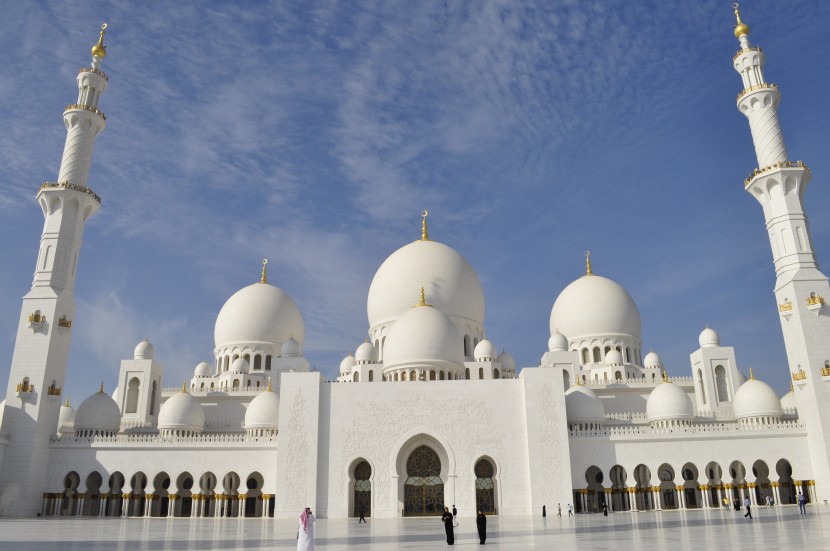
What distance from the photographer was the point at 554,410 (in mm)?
22719

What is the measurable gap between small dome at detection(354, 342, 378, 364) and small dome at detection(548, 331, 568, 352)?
8596mm

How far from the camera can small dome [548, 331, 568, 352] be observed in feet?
100

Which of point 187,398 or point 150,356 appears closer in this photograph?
point 187,398

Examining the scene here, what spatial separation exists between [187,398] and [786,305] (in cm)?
2334

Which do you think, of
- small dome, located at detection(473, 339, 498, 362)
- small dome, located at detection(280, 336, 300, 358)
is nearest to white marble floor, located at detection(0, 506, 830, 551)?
small dome, located at detection(473, 339, 498, 362)

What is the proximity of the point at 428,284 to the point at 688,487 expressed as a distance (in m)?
13.5

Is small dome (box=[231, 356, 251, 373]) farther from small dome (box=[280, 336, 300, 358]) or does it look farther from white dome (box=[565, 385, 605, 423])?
white dome (box=[565, 385, 605, 423])

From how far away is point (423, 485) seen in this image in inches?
901

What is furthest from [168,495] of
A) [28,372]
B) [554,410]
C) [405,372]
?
[554,410]

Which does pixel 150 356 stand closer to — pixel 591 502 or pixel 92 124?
pixel 92 124

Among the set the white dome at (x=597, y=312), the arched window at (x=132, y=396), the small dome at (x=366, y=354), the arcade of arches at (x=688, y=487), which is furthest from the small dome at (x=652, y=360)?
the arched window at (x=132, y=396)

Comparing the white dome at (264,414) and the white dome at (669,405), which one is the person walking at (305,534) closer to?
the white dome at (264,414)

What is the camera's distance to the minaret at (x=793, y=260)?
2220cm

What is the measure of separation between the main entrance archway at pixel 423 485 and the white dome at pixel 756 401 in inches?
468
